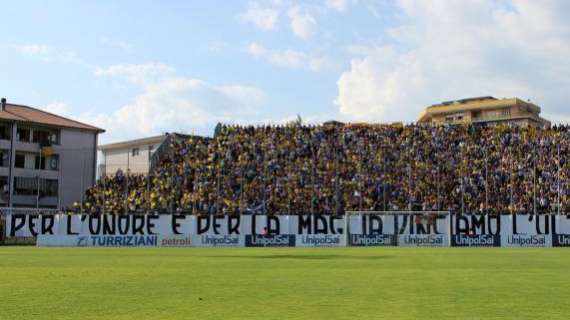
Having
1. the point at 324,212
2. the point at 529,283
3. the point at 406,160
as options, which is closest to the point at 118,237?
the point at 324,212

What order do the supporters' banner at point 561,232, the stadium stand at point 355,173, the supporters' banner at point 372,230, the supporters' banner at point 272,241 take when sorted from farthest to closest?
1. the stadium stand at point 355,173
2. the supporters' banner at point 272,241
3. the supporters' banner at point 372,230
4. the supporters' banner at point 561,232

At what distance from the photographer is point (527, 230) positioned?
47.3 metres

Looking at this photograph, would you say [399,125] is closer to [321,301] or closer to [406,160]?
[406,160]

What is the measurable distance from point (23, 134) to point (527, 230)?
5601 cm

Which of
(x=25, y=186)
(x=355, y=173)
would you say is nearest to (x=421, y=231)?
(x=355, y=173)

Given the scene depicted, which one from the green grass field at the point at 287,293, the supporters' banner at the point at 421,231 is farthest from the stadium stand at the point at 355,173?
the green grass field at the point at 287,293

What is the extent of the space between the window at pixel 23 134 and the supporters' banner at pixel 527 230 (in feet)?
178

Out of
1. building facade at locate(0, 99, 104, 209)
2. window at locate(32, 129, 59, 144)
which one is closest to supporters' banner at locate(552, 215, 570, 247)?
building facade at locate(0, 99, 104, 209)

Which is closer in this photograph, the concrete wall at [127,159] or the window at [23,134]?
the concrete wall at [127,159]

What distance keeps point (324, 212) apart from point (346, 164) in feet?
19.4

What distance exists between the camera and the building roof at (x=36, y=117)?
259ft

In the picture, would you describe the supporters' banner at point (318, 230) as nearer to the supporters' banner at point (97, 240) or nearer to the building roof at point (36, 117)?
the supporters' banner at point (97, 240)

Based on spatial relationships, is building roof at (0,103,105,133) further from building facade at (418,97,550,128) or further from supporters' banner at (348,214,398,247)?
building facade at (418,97,550,128)

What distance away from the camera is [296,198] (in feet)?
183
